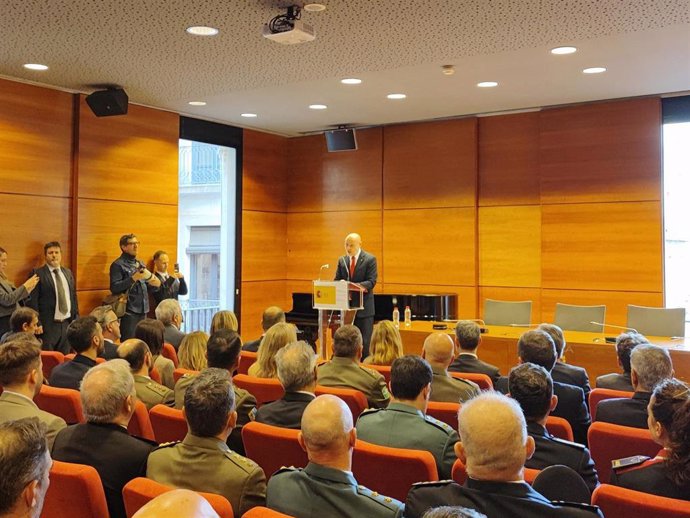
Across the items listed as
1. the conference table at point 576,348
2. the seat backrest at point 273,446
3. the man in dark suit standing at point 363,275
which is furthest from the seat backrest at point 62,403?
the man in dark suit standing at point 363,275

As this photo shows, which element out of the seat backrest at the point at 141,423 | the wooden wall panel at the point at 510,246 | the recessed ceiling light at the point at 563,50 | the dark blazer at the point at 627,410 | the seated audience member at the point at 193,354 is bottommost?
the seat backrest at the point at 141,423

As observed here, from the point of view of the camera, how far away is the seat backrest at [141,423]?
3305 millimetres

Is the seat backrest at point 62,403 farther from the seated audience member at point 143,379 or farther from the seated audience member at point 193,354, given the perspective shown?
the seated audience member at point 193,354

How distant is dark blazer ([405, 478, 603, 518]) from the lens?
1.79 meters

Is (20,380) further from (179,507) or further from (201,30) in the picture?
(201,30)

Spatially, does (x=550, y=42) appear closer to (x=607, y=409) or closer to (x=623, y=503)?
A: (x=607, y=409)

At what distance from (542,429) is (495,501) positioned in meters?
A: 0.92

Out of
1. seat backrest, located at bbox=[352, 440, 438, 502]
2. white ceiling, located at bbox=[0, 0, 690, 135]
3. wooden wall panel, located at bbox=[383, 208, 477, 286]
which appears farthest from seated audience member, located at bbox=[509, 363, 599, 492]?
wooden wall panel, located at bbox=[383, 208, 477, 286]

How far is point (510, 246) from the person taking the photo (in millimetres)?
8914

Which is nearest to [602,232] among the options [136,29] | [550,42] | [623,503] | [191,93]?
[550,42]

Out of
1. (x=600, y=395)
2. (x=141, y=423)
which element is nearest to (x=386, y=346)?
(x=600, y=395)

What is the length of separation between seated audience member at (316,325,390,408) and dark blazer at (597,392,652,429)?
1.22 meters

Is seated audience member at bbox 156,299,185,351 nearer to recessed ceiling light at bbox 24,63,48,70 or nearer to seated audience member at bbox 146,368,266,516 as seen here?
recessed ceiling light at bbox 24,63,48,70

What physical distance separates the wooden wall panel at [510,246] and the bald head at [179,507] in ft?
26.6
